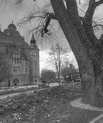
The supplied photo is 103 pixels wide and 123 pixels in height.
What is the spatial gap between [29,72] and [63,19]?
165ft

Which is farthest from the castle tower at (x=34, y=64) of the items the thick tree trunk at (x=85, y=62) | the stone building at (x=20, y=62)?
the thick tree trunk at (x=85, y=62)

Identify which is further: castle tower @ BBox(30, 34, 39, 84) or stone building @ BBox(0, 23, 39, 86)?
castle tower @ BBox(30, 34, 39, 84)

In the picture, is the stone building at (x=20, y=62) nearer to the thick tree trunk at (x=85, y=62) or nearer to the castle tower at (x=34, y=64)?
the castle tower at (x=34, y=64)

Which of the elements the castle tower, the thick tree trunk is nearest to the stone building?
the castle tower

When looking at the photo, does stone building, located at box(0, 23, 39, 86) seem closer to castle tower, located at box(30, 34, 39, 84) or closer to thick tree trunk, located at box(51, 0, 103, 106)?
castle tower, located at box(30, 34, 39, 84)

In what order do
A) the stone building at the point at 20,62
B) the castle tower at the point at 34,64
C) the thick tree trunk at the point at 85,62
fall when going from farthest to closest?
1. the castle tower at the point at 34,64
2. the stone building at the point at 20,62
3. the thick tree trunk at the point at 85,62

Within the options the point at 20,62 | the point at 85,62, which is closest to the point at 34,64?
the point at 20,62

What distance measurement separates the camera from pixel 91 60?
23.1 ft

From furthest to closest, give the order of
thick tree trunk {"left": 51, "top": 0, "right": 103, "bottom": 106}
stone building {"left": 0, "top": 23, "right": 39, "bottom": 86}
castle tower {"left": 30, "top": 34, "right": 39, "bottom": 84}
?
1. castle tower {"left": 30, "top": 34, "right": 39, "bottom": 84}
2. stone building {"left": 0, "top": 23, "right": 39, "bottom": 86}
3. thick tree trunk {"left": 51, "top": 0, "right": 103, "bottom": 106}

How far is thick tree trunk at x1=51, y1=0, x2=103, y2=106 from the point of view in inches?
270

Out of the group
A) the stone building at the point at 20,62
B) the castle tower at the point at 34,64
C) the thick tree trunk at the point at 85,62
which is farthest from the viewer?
the castle tower at the point at 34,64

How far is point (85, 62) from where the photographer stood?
22.7 feet

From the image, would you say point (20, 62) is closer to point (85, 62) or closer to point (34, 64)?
point (34, 64)

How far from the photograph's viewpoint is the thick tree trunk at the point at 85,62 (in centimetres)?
687
